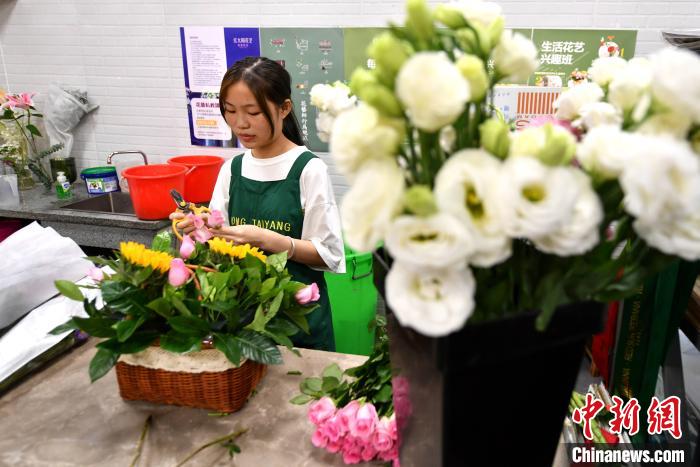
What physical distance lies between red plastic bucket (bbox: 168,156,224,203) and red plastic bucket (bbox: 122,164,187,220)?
22 cm

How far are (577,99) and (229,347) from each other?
2.42ft

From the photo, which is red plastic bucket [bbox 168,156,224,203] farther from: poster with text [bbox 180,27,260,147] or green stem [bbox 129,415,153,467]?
green stem [bbox 129,415,153,467]

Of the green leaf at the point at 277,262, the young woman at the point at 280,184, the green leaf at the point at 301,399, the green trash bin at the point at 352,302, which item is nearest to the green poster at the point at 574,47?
the green trash bin at the point at 352,302

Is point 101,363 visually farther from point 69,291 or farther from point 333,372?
point 333,372

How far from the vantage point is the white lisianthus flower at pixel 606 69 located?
0.63 metres

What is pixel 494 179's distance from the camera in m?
0.46

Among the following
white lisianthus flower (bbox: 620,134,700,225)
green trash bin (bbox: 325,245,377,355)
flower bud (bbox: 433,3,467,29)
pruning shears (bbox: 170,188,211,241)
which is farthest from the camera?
green trash bin (bbox: 325,245,377,355)

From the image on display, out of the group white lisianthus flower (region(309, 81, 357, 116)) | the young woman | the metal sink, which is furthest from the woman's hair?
the metal sink

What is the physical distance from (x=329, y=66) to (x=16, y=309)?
2.03 meters

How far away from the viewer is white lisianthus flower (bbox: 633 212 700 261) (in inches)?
18.0

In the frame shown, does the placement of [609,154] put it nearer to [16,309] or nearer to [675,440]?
[675,440]

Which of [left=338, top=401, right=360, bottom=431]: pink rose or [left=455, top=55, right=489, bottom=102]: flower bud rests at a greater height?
[left=455, top=55, right=489, bottom=102]: flower bud

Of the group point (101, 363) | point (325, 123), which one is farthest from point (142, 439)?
point (325, 123)

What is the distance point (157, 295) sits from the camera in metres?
1.04
